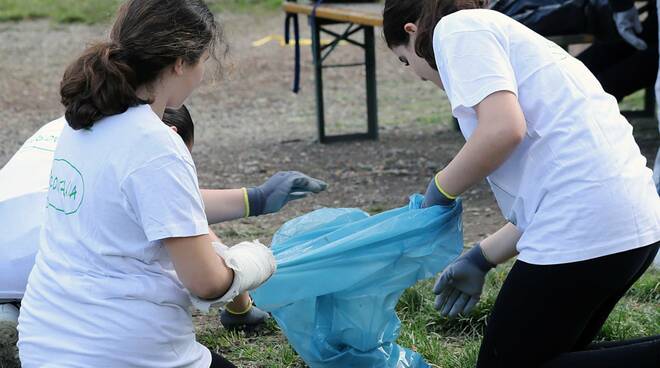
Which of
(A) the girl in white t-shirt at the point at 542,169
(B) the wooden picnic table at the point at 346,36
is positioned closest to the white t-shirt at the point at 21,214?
(A) the girl in white t-shirt at the point at 542,169

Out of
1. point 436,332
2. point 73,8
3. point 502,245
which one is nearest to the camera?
point 502,245

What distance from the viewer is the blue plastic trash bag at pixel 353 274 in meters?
2.52

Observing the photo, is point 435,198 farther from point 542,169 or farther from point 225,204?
point 225,204

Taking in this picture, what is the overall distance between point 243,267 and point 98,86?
0.44m

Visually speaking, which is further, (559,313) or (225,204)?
(225,204)

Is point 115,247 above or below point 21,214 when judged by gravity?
above

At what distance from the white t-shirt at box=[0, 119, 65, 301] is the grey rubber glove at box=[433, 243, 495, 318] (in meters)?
1.07

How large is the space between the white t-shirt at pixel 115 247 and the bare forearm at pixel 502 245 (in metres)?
0.81

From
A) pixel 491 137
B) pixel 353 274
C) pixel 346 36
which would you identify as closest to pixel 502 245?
pixel 353 274

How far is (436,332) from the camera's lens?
10.6ft

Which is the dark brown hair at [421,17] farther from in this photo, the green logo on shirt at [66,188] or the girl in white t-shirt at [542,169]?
the green logo on shirt at [66,188]

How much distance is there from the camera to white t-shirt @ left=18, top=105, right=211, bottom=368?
1.86 m

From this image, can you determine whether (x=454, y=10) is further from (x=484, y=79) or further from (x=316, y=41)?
(x=316, y=41)

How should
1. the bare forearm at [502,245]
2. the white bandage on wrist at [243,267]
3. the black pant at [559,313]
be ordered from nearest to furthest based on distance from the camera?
1. the white bandage on wrist at [243,267]
2. the black pant at [559,313]
3. the bare forearm at [502,245]
